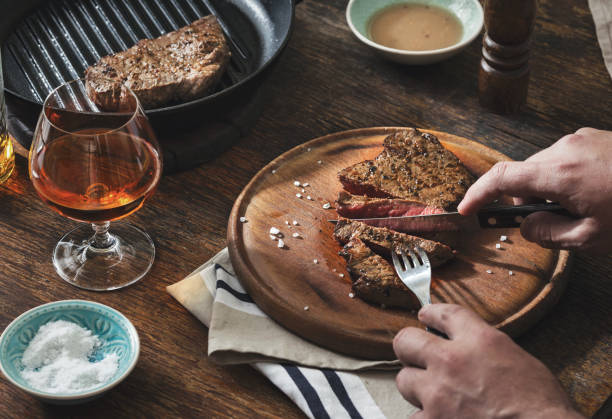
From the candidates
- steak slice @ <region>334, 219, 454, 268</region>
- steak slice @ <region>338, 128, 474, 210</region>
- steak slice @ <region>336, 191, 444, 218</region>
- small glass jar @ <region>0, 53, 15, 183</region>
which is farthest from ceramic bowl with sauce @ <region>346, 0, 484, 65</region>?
small glass jar @ <region>0, 53, 15, 183</region>

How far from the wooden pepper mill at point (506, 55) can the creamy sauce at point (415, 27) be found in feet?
0.75

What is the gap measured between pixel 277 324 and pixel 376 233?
1.09 ft

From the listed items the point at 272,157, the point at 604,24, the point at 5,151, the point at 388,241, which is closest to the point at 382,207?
the point at 388,241

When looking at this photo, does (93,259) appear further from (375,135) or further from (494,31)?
(494,31)

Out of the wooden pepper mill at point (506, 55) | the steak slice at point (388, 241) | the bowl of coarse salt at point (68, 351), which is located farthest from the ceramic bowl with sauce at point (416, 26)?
the bowl of coarse salt at point (68, 351)

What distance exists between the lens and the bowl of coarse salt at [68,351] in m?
1.43

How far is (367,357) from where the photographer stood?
164 cm

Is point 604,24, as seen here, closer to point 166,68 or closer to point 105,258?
point 166,68

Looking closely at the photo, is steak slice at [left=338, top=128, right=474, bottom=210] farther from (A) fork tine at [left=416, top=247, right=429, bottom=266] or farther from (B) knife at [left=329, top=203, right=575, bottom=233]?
(A) fork tine at [left=416, top=247, right=429, bottom=266]

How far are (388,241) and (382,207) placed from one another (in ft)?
0.46

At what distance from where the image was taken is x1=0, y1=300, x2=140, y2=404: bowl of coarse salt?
143cm

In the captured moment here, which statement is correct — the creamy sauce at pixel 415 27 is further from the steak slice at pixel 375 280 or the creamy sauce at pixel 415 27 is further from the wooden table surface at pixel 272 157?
the steak slice at pixel 375 280

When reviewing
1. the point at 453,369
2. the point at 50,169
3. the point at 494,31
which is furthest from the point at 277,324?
the point at 494,31

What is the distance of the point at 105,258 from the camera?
1.83 meters
